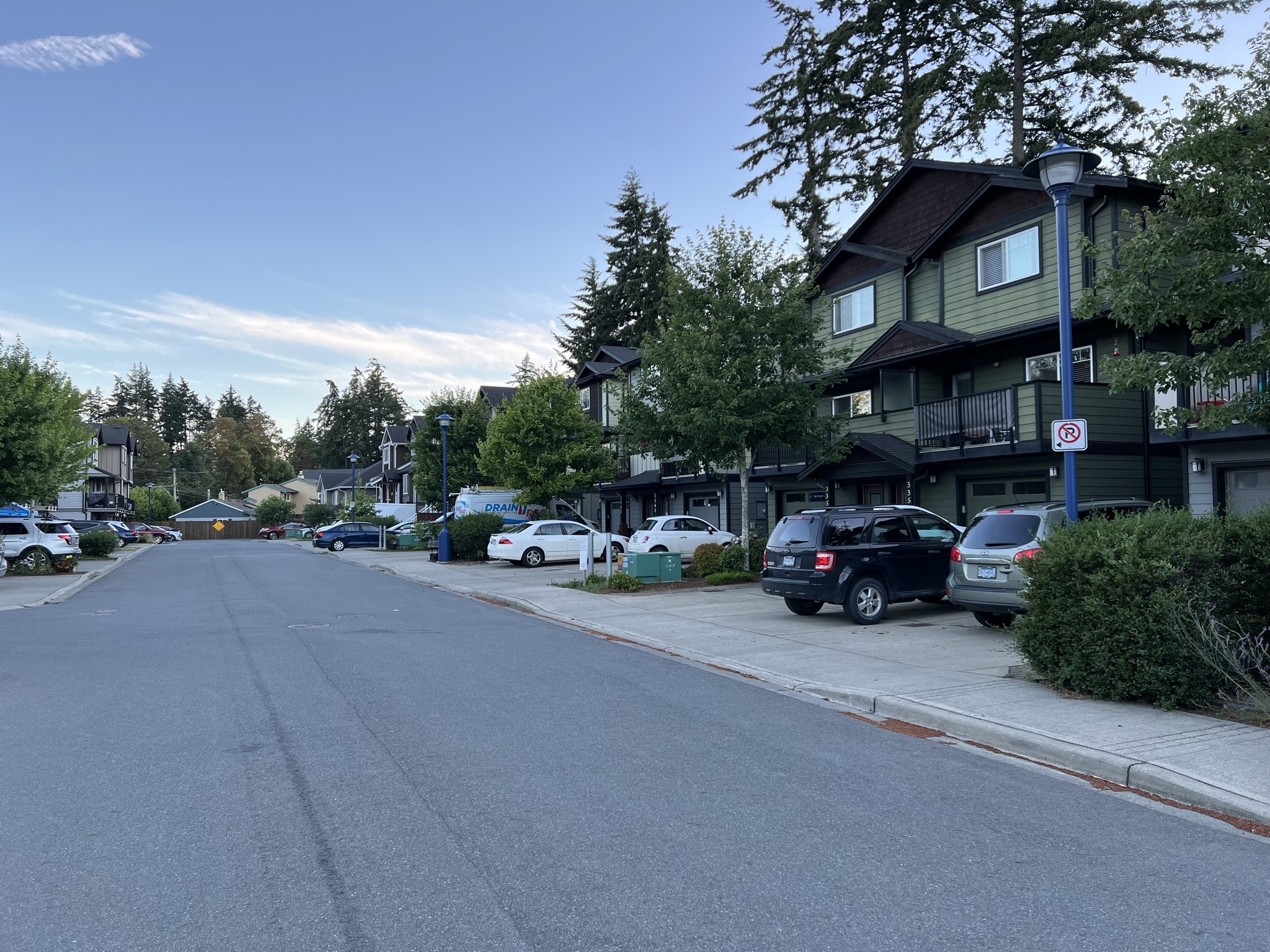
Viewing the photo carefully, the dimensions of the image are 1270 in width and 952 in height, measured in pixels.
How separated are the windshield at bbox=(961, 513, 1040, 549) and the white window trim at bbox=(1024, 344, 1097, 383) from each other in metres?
7.76

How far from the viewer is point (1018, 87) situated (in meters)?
31.5

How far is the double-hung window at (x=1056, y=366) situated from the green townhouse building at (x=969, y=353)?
0.04 meters

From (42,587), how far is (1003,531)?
2244 centimetres

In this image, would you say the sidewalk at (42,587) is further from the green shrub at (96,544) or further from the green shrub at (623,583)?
the green shrub at (623,583)

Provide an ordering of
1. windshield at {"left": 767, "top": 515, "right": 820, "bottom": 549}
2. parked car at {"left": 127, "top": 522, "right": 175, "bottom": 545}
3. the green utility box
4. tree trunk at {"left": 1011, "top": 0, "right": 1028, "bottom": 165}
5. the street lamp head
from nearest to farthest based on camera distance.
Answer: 1. the street lamp head
2. windshield at {"left": 767, "top": 515, "right": 820, "bottom": 549}
3. the green utility box
4. tree trunk at {"left": 1011, "top": 0, "right": 1028, "bottom": 165}
5. parked car at {"left": 127, "top": 522, "right": 175, "bottom": 545}

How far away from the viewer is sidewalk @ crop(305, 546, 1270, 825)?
6.27 metres

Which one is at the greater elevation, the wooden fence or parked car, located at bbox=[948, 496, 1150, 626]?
parked car, located at bbox=[948, 496, 1150, 626]

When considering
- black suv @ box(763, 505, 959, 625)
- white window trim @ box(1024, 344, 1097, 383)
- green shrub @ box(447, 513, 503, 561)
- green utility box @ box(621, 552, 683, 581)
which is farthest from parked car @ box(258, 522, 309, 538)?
black suv @ box(763, 505, 959, 625)

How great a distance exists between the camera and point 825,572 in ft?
46.4

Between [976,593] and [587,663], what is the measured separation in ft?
17.0

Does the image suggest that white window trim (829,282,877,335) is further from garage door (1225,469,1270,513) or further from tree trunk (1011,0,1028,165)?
garage door (1225,469,1270,513)

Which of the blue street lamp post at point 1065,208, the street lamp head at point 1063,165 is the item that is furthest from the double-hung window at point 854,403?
the street lamp head at point 1063,165

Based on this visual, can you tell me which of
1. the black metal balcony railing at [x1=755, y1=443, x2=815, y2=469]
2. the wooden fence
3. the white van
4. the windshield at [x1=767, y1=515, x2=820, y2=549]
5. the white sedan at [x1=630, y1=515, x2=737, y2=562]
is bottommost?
the wooden fence

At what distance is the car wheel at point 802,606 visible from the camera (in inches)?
613
